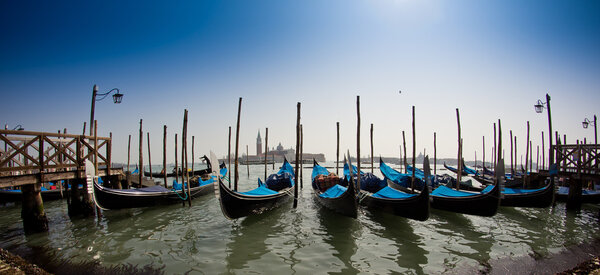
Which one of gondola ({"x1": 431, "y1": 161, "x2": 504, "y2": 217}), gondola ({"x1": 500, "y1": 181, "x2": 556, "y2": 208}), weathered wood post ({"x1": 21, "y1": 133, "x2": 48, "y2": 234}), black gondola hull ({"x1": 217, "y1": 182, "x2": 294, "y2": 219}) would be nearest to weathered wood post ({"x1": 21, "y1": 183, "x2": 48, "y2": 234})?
weathered wood post ({"x1": 21, "y1": 133, "x2": 48, "y2": 234})

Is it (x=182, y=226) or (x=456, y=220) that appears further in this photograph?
(x=456, y=220)

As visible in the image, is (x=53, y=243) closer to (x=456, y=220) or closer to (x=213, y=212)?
(x=213, y=212)

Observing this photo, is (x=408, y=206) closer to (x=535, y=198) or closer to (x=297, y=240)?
(x=297, y=240)

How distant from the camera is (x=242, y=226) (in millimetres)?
5711

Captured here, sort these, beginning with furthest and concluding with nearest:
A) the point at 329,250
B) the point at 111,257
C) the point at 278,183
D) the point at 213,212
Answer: the point at 278,183
the point at 213,212
the point at 329,250
the point at 111,257

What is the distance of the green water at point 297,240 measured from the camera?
3857mm

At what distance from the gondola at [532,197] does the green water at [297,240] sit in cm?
31

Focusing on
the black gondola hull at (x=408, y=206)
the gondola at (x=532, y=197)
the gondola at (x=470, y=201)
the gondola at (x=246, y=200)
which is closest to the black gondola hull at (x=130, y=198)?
the gondola at (x=246, y=200)

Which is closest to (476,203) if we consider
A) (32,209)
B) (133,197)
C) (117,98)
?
(133,197)

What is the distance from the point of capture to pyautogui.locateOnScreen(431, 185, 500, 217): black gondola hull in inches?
220

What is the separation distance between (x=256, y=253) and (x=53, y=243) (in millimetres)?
3816

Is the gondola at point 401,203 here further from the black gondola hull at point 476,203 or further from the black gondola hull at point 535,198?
the black gondola hull at point 535,198

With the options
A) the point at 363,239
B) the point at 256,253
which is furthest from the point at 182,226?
the point at 363,239

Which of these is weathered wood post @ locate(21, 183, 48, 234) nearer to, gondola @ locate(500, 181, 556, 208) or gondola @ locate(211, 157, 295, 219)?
gondola @ locate(211, 157, 295, 219)
